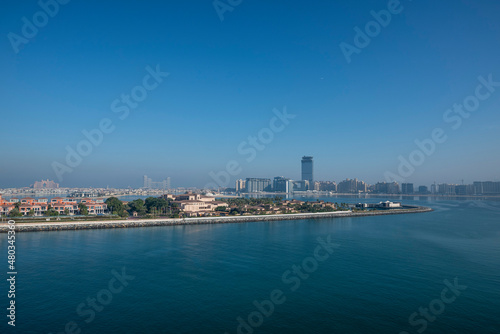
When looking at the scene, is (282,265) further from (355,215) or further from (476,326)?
(355,215)

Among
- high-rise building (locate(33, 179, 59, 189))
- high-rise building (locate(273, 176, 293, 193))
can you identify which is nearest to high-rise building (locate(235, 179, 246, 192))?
high-rise building (locate(273, 176, 293, 193))

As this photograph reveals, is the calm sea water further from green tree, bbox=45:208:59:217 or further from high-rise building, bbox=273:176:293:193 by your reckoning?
high-rise building, bbox=273:176:293:193

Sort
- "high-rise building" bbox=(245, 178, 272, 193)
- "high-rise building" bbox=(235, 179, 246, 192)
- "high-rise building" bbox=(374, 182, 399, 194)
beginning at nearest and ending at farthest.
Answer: "high-rise building" bbox=(374, 182, 399, 194) → "high-rise building" bbox=(245, 178, 272, 193) → "high-rise building" bbox=(235, 179, 246, 192)

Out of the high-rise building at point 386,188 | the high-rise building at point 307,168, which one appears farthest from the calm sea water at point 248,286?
the high-rise building at point 307,168

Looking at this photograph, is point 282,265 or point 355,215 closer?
point 282,265

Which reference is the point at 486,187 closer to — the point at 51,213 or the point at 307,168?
the point at 307,168

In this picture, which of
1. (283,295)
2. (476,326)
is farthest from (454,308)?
(283,295)

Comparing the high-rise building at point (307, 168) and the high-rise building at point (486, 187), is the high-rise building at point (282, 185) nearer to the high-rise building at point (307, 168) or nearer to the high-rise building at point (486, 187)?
the high-rise building at point (307, 168)

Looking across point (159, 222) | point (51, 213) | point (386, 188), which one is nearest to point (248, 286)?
point (159, 222)

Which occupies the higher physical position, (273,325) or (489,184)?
(489,184)
